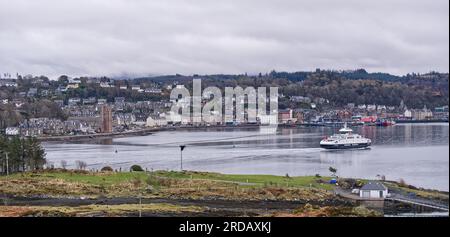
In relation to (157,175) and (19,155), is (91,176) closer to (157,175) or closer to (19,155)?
(157,175)

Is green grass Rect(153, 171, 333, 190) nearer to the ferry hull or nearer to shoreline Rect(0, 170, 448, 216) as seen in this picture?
shoreline Rect(0, 170, 448, 216)

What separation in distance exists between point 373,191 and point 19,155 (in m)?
5.56

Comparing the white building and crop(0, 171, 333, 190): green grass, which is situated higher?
the white building

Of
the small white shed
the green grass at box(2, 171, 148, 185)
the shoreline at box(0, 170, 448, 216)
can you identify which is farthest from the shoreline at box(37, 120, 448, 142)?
the small white shed

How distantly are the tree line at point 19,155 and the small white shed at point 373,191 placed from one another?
522 centimetres

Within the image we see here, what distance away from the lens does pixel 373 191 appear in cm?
645

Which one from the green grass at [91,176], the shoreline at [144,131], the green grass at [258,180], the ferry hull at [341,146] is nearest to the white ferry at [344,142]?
the ferry hull at [341,146]

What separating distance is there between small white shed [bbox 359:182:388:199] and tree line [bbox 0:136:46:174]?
17.1ft

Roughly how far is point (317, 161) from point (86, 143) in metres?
6.06

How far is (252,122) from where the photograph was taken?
2573 cm

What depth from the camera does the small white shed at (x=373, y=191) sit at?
19.2 feet

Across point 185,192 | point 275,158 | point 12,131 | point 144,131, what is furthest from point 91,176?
point 144,131

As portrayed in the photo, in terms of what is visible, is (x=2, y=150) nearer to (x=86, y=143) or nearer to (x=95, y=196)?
(x=95, y=196)

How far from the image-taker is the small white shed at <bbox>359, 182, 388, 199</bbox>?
5857 millimetres
